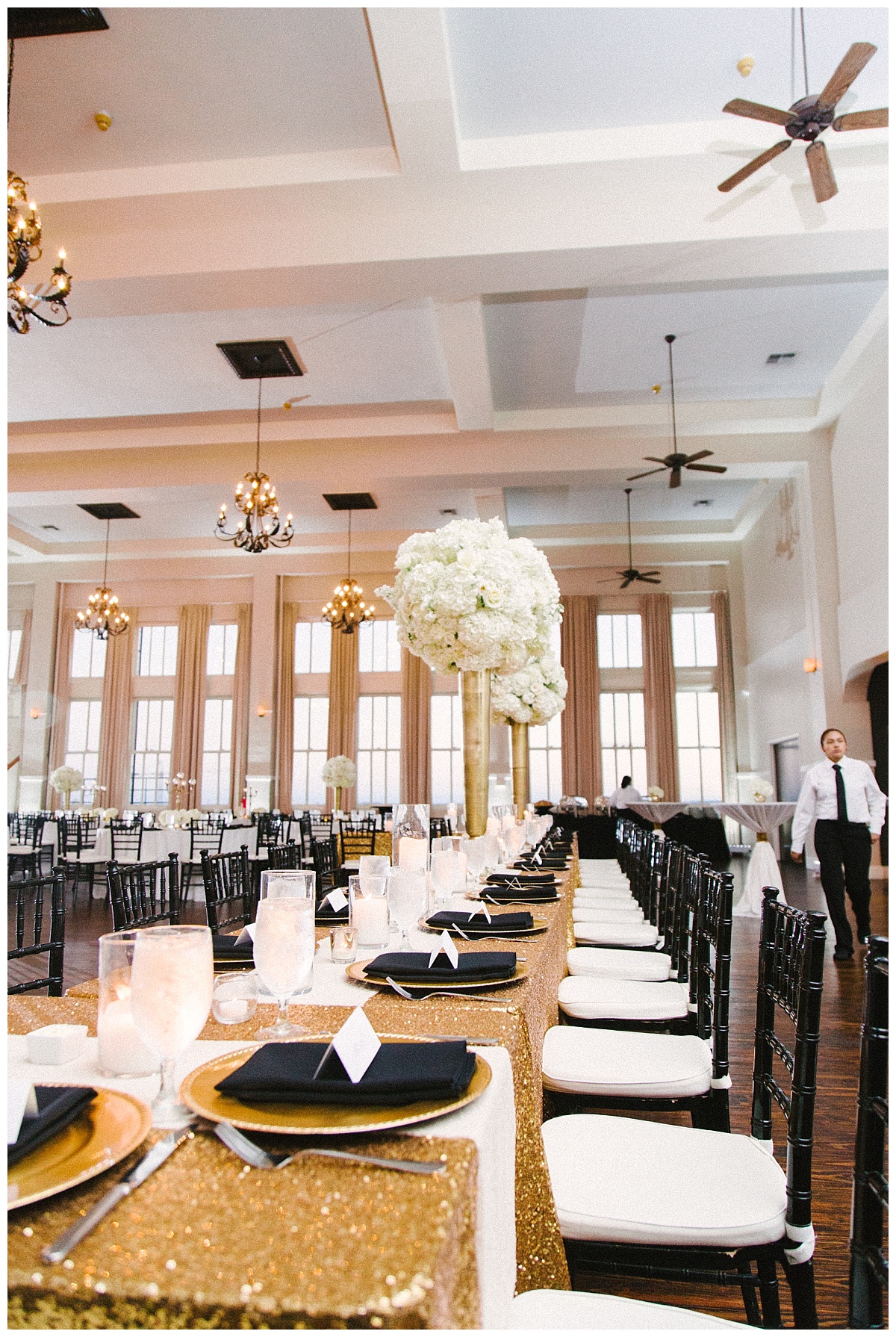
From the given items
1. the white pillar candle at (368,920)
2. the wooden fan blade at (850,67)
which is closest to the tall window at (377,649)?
the wooden fan blade at (850,67)

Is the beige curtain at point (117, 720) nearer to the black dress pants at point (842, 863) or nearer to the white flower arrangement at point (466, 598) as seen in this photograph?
the black dress pants at point (842, 863)

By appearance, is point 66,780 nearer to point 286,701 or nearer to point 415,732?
point 286,701

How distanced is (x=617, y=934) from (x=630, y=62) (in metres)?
5.05

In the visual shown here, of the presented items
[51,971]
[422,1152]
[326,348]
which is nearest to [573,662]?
[326,348]

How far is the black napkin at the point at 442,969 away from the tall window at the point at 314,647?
16.1 meters

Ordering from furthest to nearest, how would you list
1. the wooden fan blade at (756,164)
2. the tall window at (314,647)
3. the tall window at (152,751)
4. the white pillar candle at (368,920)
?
the tall window at (314,647) < the tall window at (152,751) < the wooden fan blade at (756,164) < the white pillar candle at (368,920)

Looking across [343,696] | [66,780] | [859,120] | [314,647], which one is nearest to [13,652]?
[66,780]

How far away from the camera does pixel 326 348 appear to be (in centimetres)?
852

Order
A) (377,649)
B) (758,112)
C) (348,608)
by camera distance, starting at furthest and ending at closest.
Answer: (377,649) < (348,608) < (758,112)

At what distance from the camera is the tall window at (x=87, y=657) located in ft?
58.6

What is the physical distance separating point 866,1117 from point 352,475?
33.4 ft

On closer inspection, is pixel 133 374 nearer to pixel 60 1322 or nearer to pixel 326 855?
pixel 326 855

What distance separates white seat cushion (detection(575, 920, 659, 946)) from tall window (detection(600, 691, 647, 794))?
42.2 ft

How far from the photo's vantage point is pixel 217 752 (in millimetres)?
17109
